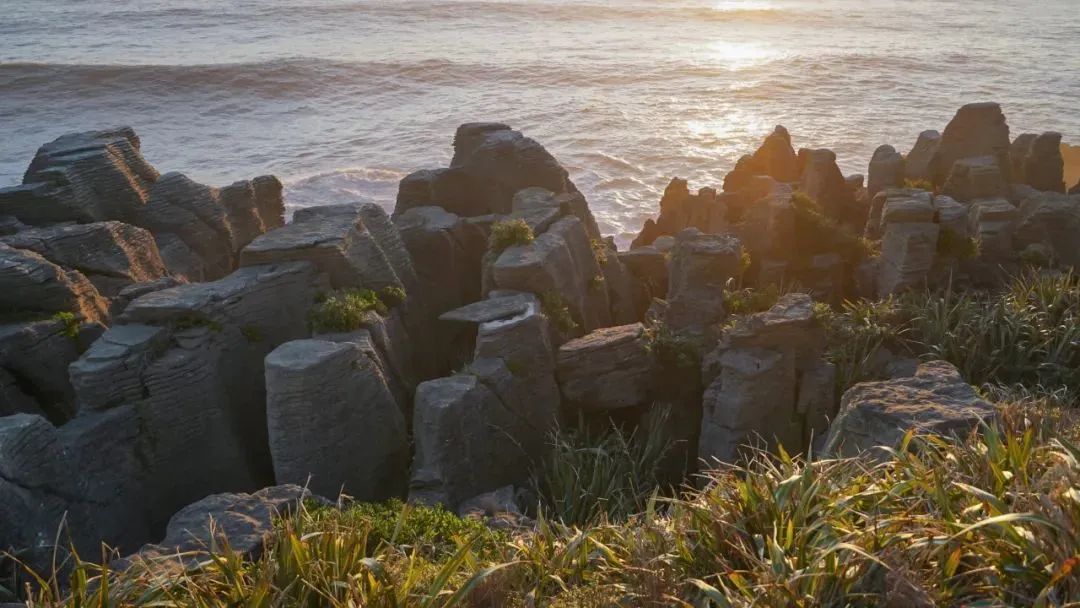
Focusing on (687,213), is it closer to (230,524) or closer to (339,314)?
(339,314)

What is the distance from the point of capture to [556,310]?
16.0m

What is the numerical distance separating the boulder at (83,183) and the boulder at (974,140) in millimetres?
18526

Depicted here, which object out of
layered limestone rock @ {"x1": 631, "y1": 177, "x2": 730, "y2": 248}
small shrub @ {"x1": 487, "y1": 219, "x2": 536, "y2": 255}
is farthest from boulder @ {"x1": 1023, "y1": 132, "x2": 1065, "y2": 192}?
small shrub @ {"x1": 487, "y1": 219, "x2": 536, "y2": 255}

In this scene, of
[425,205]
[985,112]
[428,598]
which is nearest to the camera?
[428,598]

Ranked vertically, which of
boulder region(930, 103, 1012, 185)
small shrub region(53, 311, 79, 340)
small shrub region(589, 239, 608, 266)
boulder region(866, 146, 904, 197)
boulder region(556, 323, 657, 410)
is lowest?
boulder region(556, 323, 657, 410)

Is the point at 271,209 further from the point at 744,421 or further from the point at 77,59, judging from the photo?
the point at 77,59

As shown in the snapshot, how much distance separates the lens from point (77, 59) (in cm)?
6206

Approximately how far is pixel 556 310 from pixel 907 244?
6544mm

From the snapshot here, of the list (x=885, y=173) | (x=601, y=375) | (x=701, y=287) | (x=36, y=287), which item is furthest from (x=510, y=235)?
(x=885, y=173)

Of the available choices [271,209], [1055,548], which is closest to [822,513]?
[1055,548]

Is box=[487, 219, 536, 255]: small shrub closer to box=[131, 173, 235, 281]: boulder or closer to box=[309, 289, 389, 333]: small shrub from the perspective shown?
box=[309, 289, 389, 333]: small shrub

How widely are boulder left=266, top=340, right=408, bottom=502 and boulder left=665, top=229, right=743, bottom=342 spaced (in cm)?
516

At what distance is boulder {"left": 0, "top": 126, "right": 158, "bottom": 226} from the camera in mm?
17188

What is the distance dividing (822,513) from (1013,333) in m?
9.65
